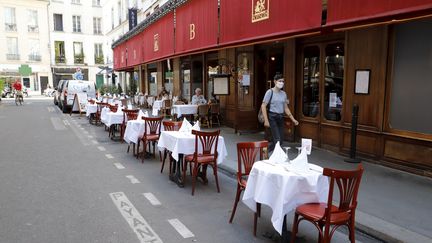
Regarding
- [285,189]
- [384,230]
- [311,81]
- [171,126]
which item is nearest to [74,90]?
[171,126]

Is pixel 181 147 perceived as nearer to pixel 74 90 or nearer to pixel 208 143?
pixel 208 143

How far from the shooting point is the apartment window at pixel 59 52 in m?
50.3

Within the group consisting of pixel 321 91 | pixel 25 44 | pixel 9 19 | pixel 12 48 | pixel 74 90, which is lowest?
pixel 74 90

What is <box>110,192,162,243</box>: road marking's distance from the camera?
447 centimetres

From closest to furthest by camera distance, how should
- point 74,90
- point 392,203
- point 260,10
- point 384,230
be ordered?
point 384,230
point 392,203
point 260,10
point 74,90

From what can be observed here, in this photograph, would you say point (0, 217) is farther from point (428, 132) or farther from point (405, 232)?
point (428, 132)

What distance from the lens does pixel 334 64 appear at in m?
8.66

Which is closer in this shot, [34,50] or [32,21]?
[32,21]

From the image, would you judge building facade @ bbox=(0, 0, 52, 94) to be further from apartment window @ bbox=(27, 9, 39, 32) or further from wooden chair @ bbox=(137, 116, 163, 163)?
wooden chair @ bbox=(137, 116, 163, 163)

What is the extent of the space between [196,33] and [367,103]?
233 inches

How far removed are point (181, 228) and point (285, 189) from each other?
158cm

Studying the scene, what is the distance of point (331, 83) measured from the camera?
877 centimetres

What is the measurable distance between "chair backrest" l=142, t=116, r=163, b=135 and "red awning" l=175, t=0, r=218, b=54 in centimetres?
288

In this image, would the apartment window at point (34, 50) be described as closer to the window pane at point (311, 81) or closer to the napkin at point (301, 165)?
the window pane at point (311, 81)
